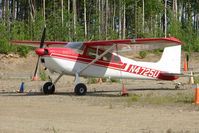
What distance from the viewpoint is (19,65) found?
36.7 m

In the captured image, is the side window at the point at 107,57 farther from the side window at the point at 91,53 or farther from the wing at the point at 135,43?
the side window at the point at 91,53

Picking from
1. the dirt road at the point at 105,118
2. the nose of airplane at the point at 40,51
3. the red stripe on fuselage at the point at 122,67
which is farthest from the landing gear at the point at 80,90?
the dirt road at the point at 105,118

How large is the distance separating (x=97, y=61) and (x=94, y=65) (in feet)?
0.79

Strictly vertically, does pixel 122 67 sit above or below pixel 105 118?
above

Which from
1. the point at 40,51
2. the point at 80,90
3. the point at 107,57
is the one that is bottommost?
the point at 80,90

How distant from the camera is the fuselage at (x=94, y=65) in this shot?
48.9 ft

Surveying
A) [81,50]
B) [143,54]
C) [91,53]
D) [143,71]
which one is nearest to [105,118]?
[81,50]

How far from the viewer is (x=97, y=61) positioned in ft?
52.7

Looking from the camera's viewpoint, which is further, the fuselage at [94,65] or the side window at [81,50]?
the side window at [81,50]

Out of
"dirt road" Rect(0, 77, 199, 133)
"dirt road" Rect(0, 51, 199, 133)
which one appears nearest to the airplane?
"dirt road" Rect(0, 51, 199, 133)

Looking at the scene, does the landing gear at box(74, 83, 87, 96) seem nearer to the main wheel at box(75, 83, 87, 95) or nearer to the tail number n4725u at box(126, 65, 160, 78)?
the main wheel at box(75, 83, 87, 95)

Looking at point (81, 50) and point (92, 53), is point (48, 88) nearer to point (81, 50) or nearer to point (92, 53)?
point (81, 50)

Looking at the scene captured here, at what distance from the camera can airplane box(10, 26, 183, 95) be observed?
48.6 ft

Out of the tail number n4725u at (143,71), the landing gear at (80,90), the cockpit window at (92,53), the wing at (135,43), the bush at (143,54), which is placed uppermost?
the wing at (135,43)
